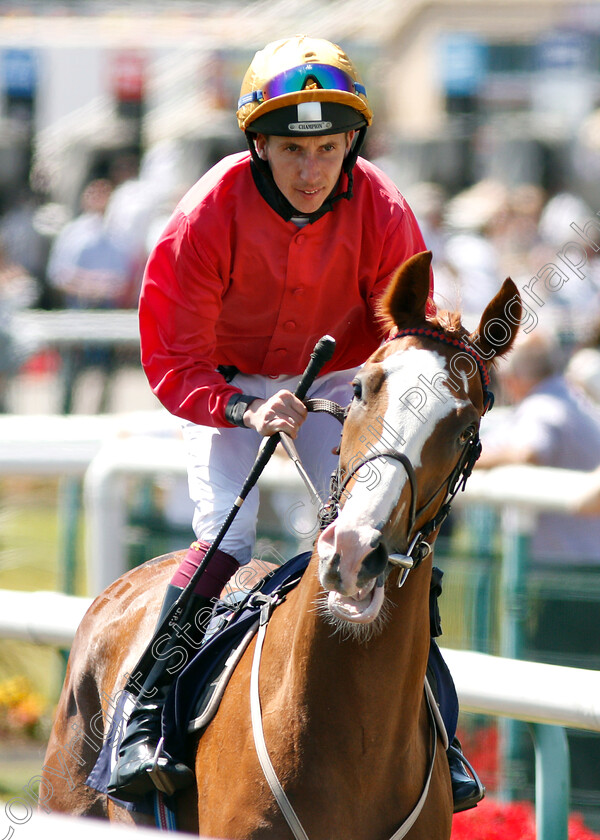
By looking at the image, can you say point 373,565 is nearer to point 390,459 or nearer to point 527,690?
point 390,459

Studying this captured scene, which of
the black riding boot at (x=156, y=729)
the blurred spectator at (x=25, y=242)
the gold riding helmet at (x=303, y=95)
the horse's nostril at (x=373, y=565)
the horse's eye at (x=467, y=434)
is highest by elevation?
the gold riding helmet at (x=303, y=95)

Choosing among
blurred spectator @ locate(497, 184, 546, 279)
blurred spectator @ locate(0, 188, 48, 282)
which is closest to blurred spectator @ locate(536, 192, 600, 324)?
blurred spectator @ locate(497, 184, 546, 279)

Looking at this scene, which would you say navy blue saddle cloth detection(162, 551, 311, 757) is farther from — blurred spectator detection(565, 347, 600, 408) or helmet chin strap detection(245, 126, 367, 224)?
blurred spectator detection(565, 347, 600, 408)

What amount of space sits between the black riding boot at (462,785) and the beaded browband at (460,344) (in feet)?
3.42

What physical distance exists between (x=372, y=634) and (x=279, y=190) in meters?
1.28

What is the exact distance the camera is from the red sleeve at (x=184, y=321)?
3.28 m

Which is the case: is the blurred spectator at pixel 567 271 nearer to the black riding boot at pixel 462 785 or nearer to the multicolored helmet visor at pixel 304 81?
the multicolored helmet visor at pixel 304 81

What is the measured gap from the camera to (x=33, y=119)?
61.4ft

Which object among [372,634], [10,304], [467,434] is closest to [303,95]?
[467,434]

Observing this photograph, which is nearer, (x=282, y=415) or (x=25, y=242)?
(x=282, y=415)

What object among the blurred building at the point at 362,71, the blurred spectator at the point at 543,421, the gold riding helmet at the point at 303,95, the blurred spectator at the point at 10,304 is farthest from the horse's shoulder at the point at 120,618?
→ the blurred building at the point at 362,71

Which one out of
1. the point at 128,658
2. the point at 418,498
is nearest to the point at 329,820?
the point at 418,498

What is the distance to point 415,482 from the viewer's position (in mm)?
2660

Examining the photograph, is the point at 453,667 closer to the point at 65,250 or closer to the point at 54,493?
the point at 54,493
